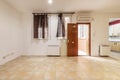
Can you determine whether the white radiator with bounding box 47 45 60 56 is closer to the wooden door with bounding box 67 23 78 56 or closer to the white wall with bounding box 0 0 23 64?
the wooden door with bounding box 67 23 78 56

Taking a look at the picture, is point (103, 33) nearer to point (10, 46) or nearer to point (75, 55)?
point (75, 55)

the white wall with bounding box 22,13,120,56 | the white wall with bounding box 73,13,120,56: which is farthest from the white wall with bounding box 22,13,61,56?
the white wall with bounding box 73,13,120,56

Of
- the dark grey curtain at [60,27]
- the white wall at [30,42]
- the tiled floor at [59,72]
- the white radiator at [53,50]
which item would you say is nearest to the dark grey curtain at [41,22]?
the white wall at [30,42]

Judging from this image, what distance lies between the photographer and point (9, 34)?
648 cm

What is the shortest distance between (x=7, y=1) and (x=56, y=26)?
3334mm

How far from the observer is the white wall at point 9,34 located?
5.69m

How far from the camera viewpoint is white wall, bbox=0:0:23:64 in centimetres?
569

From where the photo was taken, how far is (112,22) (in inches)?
485

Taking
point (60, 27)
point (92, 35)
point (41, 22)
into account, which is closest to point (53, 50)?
point (60, 27)

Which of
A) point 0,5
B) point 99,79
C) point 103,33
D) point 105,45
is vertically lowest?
point 99,79

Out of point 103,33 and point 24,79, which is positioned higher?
point 103,33

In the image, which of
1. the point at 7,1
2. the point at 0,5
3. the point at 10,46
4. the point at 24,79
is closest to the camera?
the point at 24,79

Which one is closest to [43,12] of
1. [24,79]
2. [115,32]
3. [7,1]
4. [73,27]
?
[73,27]

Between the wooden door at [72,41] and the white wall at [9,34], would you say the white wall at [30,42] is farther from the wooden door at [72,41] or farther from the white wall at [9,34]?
the wooden door at [72,41]
